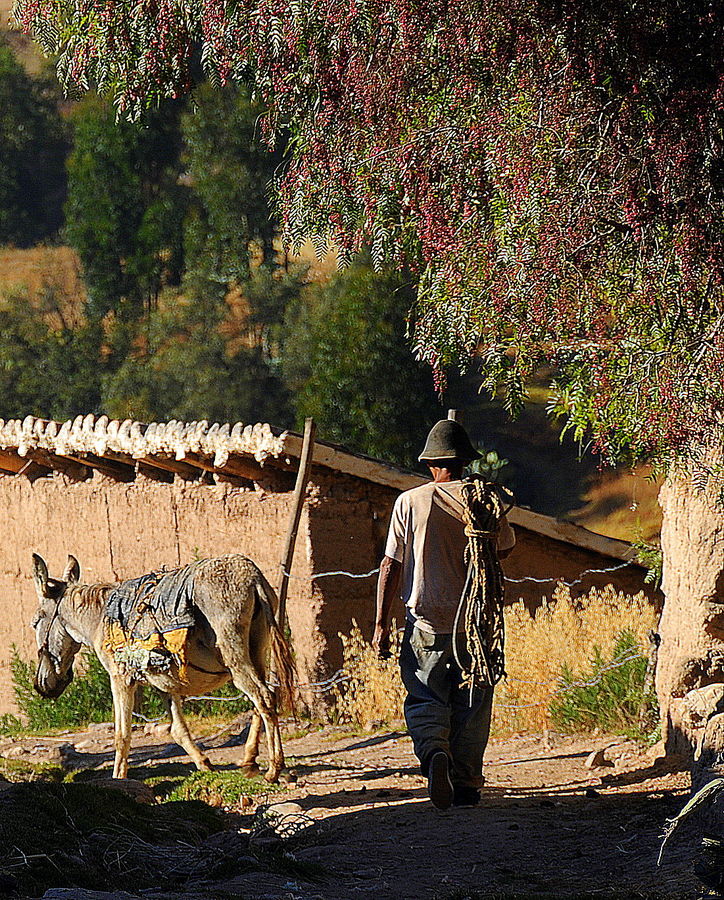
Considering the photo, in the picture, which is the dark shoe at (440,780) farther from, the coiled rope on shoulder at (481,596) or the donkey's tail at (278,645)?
the donkey's tail at (278,645)

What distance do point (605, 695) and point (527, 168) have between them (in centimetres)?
425

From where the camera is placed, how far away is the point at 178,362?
36250 millimetres

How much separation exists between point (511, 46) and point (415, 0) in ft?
1.74

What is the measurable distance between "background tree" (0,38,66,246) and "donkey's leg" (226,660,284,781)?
4609cm

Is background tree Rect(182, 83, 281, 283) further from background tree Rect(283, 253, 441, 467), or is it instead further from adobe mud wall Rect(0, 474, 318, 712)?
adobe mud wall Rect(0, 474, 318, 712)

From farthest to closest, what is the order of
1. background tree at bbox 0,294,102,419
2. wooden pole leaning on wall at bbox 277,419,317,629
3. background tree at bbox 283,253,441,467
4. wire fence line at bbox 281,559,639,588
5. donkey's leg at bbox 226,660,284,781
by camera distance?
background tree at bbox 0,294,102,419 < background tree at bbox 283,253,441,467 < wire fence line at bbox 281,559,639,588 < wooden pole leaning on wall at bbox 277,419,317,629 < donkey's leg at bbox 226,660,284,781

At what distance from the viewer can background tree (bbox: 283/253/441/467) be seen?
2538cm

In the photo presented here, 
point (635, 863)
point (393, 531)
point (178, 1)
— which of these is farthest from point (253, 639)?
point (178, 1)

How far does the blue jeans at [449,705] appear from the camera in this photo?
6.80m

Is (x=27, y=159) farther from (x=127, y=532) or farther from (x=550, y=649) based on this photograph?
(x=550, y=649)

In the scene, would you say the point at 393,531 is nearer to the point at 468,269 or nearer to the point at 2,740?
the point at 468,269

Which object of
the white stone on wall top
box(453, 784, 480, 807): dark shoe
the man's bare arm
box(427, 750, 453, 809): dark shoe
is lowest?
box(453, 784, 480, 807): dark shoe

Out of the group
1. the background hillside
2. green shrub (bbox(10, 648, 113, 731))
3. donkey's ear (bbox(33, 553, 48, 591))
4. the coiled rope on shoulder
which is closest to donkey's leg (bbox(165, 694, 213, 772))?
donkey's ear (bbox(33, 553, 48, 591))

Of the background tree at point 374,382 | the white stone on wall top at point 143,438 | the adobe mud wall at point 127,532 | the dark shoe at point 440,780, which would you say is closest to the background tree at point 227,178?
the background tree at point 374,382
